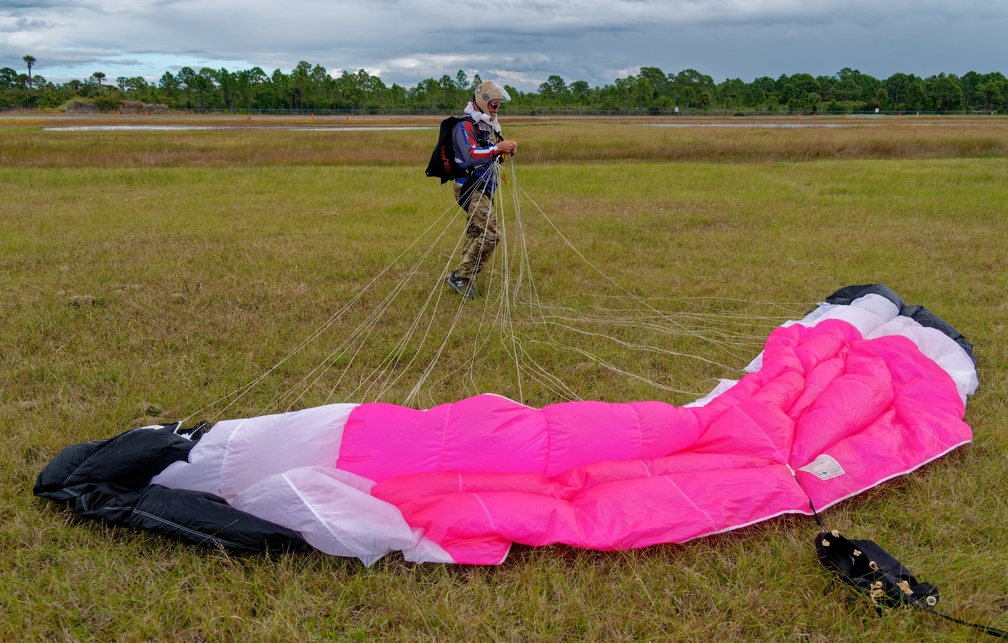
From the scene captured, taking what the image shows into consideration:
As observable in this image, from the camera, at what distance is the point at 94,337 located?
494 centimetres

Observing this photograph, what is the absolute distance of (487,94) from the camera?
18.4 feet

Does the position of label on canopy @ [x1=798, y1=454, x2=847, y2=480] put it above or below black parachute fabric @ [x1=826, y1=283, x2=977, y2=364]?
below

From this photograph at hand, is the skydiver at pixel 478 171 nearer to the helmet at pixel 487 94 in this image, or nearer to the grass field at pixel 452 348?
the helmet at pixel 487 94

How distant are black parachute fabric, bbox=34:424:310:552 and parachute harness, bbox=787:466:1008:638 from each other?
2.05 metres

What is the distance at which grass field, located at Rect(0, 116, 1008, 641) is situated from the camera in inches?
92.2

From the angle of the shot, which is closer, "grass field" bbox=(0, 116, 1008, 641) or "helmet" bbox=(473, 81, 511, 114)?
"grass field" bbox=(0, 116, 1008, 641)

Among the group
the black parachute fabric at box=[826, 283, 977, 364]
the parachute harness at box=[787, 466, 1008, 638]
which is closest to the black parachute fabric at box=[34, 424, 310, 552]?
the parachute harness at box=[787, 466, 1008, 638]

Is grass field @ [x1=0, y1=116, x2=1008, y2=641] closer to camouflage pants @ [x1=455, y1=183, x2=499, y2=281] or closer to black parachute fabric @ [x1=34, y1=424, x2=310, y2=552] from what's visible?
black parachute fabric @ [x1=34, y1=424, x2=310, y2=552]

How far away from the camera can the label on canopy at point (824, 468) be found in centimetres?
292

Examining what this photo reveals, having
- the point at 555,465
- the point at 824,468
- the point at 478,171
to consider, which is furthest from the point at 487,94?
the point at 824,468

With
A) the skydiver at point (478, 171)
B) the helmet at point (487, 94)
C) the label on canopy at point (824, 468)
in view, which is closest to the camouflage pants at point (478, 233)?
the skydiver at point (478, 171)

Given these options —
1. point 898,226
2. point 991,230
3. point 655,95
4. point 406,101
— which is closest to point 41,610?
point 898,226

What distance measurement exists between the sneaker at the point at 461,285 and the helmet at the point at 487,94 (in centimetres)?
155

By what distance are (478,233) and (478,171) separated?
56 cm
